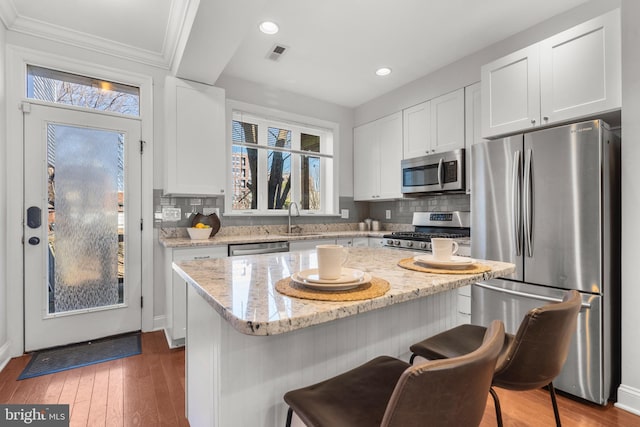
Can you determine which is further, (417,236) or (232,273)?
(417,236)

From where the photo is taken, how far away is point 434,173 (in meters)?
3.35

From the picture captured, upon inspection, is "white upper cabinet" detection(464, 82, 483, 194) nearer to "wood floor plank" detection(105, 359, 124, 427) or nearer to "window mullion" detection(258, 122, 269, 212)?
"window mullion" detection(258, 122, 269, 212)

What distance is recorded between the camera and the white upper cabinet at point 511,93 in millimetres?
2344

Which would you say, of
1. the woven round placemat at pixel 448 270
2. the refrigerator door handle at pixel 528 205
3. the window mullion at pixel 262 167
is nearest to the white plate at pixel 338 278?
the woven round placemat at pixel 448 270

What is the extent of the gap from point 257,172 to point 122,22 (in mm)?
1873

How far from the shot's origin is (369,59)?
3.22 metres

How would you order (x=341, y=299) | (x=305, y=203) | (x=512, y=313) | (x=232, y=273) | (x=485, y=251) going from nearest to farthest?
1. (x=341, y=299)
2. (x=232, y=273)
3. (x=512, y=313)
4. (x=485, y=251)
5. (x=305, y=203)

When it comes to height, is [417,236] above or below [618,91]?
below

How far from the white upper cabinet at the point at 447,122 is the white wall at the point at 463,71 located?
0.36ft

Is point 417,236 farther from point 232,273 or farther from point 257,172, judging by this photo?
point 232,273

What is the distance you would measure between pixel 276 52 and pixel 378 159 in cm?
181

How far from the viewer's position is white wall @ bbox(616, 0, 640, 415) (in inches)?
71.5

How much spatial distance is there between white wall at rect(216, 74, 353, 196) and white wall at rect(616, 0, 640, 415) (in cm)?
301

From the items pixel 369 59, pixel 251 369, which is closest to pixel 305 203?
pixel 369 59
